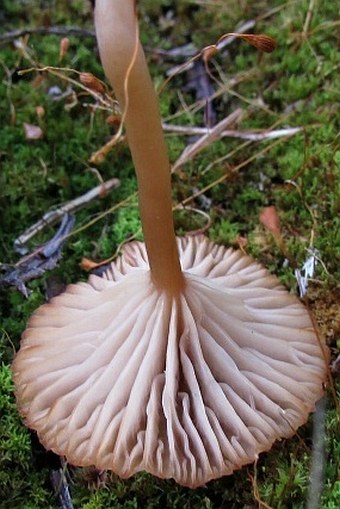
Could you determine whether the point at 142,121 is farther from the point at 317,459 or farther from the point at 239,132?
the point at 239,132

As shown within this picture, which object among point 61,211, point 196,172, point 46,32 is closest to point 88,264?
point 61,211

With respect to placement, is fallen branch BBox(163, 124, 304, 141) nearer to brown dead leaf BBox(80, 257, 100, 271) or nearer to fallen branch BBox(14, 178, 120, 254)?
fallen branch BBox(14, 178, 120, 254)

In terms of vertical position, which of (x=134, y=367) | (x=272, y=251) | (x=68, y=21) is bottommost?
(x=272, y=251)

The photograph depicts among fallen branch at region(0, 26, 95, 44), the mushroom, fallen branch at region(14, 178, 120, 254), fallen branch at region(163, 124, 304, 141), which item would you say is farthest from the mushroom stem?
fallen branch at region(0, 26, 95, 44)

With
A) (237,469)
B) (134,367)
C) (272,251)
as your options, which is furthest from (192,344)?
(272,251)

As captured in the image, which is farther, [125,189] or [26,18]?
[26,18]

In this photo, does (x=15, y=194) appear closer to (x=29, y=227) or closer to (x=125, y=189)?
(x=29, y=227)
